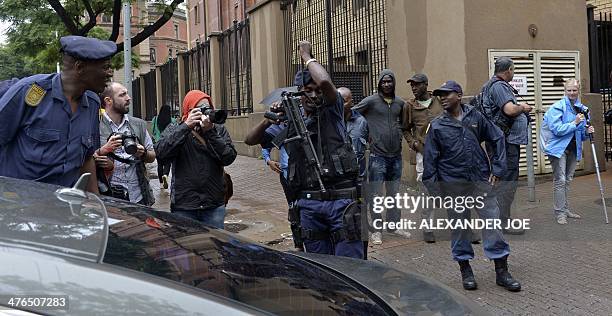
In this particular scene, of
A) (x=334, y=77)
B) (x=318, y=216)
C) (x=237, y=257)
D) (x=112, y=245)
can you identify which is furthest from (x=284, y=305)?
(x=334, y=77)

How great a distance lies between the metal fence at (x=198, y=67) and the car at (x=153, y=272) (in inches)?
716

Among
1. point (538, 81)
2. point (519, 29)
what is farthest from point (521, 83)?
point (519, 29)

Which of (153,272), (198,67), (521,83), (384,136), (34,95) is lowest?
(153,272)

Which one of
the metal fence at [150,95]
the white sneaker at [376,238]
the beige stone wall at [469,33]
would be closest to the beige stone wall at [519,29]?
the beige stone wall at [469,33]

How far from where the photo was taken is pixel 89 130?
3805mm

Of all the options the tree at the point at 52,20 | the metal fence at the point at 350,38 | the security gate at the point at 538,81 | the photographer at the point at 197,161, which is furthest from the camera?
the tree at the point at 52,20

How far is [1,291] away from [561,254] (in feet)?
18.7

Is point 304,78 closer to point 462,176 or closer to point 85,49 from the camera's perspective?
point 85,49

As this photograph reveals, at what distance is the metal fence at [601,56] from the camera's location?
37.0 feet

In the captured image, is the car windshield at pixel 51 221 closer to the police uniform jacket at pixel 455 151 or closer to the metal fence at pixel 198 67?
the police uniform jacket at pixel 455 151

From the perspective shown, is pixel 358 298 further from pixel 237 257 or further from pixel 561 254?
pixel 561 254

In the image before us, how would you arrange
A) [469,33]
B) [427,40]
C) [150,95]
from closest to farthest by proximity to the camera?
[469,33] → [427,40] → [150,95]

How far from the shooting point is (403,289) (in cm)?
256

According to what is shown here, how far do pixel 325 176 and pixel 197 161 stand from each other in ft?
3.93
